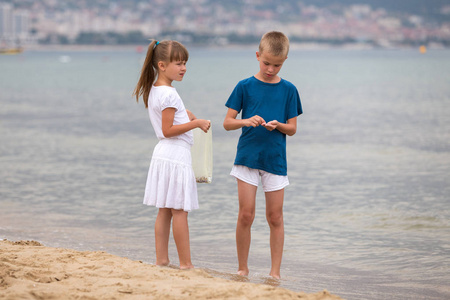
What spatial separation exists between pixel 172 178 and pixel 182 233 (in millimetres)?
423

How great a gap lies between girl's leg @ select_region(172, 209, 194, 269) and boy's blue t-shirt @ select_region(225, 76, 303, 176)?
57cm

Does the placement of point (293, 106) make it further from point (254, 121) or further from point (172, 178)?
point (172, 178)

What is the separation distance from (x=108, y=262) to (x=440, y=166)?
789cm

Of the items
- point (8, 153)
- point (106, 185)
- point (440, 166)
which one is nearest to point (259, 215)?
point (106, 185)

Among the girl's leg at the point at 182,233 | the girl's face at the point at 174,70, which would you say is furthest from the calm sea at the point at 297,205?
the girl's face at the point at 174,70

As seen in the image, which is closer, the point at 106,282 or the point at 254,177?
the point at 106,282

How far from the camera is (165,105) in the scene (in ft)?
14.5

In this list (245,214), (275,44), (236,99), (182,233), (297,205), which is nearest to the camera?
(275,44)

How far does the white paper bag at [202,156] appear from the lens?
464 cm

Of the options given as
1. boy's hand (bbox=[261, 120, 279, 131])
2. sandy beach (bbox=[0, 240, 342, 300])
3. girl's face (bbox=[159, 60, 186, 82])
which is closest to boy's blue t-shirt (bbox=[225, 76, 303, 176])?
boy's hand (bbox=[261, 120, 279, 131])

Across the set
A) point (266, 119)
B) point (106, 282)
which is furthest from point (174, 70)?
point (106, 282)

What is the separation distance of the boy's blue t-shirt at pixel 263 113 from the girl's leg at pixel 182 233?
0.57 meters

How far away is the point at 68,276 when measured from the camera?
416 cm

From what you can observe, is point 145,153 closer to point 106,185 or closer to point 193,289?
point 106,185
